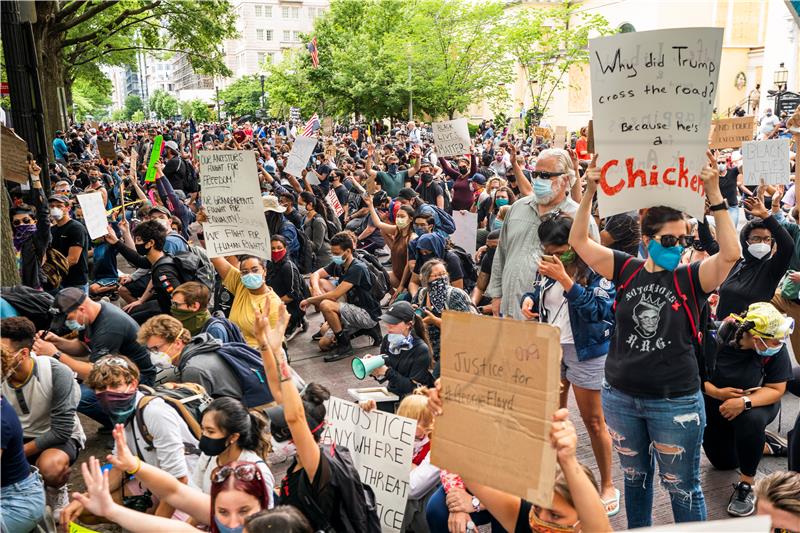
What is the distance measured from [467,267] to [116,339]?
4121 millimetres

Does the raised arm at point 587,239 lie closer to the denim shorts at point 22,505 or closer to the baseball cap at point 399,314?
the baseball cap at point 399,314

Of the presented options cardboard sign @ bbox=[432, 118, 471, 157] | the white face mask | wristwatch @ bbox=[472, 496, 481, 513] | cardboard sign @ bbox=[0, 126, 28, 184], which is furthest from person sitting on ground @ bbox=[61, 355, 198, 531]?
cardboard sign @ bbox=[432, 118, 471, 157]

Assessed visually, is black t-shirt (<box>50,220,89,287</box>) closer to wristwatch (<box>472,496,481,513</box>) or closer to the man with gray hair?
the man with gray hair

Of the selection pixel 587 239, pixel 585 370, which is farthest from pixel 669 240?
pixel 585 370

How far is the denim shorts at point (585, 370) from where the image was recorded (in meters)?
4.49

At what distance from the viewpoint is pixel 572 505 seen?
266 cm

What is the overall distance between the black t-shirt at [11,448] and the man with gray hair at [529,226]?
3124 millimetres

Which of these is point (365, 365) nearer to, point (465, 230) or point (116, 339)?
point (116, 339)

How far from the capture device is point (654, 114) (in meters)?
3.50

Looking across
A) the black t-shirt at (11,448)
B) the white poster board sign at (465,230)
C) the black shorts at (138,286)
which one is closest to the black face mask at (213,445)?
the black t-shirt at (11,448)

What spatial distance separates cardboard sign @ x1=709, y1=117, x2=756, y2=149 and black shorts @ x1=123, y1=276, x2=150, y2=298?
7.05 metres

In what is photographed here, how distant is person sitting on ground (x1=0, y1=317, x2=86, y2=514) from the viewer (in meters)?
4.42

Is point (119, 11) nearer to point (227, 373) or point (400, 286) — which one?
point (400, 286)

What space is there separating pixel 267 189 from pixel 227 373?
8.15 m
